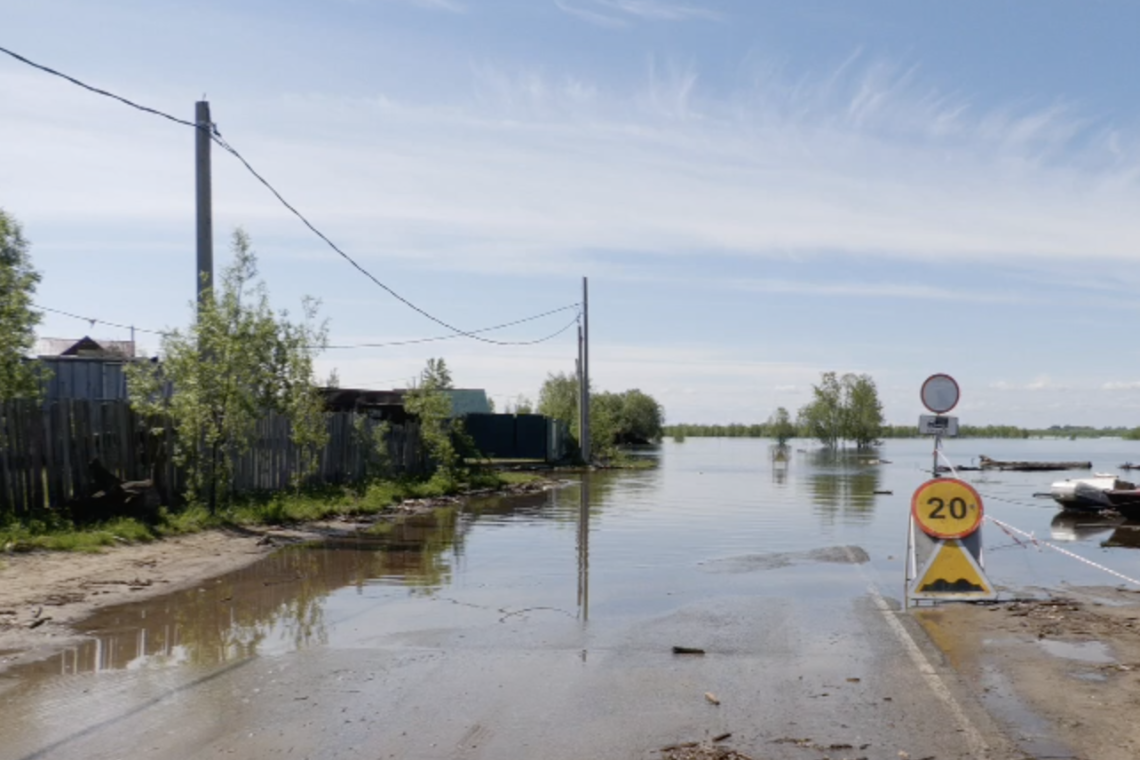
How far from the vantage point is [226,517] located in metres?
18.4

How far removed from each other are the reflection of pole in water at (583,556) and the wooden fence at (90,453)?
6064 millimetres

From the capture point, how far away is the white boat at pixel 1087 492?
26938 mm

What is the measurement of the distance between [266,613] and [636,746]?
5514mm

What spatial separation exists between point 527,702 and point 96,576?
24.2 feet

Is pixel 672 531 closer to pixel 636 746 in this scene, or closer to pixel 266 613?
pixel 266 613

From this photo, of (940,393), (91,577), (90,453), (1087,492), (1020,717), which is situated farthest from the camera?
(1087,492)

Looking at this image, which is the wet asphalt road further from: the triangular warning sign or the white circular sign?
the white circular sign

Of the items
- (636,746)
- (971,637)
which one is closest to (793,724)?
(636,746)

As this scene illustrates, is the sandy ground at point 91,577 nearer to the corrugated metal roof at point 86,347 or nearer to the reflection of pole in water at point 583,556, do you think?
the reflection of pole in water at point 583,556

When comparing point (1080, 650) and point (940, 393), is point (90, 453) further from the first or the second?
point (1080, 650)

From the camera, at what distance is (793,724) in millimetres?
6781

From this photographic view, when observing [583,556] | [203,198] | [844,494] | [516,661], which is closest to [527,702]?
[516,661]

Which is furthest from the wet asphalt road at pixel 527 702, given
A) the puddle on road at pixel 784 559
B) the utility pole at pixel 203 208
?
the utility pole at pixel 203 208

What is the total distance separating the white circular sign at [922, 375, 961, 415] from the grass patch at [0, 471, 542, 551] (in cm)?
1037
